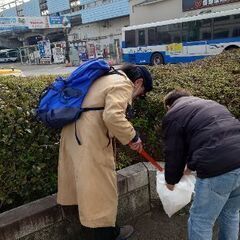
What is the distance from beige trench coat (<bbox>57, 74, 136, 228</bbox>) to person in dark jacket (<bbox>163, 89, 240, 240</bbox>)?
35 centimetres

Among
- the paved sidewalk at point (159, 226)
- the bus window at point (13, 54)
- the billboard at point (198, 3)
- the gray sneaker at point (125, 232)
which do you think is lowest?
the bus window at point (13, 54)

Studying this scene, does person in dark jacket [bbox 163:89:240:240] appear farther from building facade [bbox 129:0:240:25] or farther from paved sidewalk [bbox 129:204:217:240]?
building facade [bbox 129:0:240:25]

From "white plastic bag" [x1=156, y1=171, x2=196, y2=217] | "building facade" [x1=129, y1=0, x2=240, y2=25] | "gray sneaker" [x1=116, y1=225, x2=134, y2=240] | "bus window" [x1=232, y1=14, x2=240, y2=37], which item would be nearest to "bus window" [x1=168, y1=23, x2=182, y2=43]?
"bus window" [x1=232, y1=14, x2=240, y2=37]

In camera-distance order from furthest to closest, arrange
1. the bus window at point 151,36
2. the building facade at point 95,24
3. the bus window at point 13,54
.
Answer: the bus window at point 13,54 < the building facade at point 95,24 < the bus window at point 151,36

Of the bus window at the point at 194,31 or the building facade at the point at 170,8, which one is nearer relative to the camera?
the bus window at the point at 194,31

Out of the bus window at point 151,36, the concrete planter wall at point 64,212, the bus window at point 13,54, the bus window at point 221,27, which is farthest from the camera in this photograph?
the bus window at point 13,54

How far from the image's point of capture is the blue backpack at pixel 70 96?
2.68 metres

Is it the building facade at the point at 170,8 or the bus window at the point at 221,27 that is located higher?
the building facade at the point at 170,8

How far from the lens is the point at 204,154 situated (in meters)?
2.39

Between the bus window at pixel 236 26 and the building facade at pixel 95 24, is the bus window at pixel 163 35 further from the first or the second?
the building facade at pixel 95 24

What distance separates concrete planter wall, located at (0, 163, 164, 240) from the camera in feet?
9.64

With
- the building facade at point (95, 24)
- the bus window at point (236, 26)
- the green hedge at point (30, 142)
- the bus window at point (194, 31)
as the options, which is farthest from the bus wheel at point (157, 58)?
the green hedge at point (30, 142)

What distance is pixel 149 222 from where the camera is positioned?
3635mm

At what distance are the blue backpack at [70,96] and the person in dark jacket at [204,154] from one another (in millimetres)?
591
